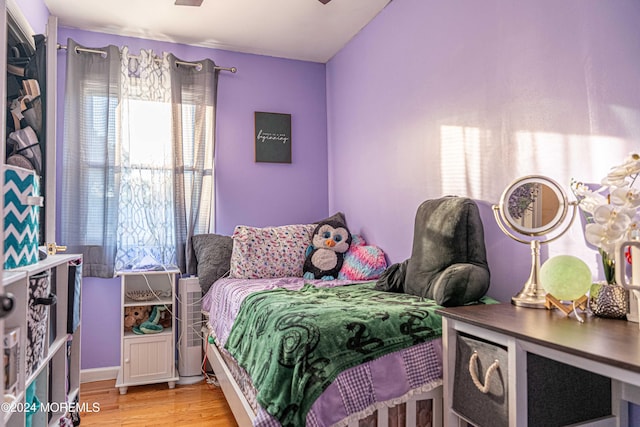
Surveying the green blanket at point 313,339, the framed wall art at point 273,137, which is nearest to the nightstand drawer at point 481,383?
the green blanket at point 313,339

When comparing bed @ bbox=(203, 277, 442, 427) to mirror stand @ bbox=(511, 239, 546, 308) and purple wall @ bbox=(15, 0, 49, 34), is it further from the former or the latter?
purple wall @ bbox=(15, 0, 49, 34)

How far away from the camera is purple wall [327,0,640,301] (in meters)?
1.51

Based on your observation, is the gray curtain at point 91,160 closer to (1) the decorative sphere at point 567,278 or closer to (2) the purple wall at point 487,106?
(2) the purple wall at point 487,106

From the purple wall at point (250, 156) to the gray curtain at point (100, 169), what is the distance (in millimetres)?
192

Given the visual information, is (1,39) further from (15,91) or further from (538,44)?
(538,44)

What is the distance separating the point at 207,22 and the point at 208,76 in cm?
43

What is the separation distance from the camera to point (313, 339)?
58.4 inches

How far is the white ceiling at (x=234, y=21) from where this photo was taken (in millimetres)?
2826

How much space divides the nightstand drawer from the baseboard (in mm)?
2578

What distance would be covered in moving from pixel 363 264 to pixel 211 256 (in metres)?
1.06

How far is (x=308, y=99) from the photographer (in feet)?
12.4

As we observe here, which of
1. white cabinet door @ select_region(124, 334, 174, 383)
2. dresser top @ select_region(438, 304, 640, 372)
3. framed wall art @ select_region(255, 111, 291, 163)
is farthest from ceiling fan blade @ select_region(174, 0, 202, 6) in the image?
dresser top @ select_region(438, 304, 640, 372)

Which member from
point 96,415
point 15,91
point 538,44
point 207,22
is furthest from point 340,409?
point 207,22

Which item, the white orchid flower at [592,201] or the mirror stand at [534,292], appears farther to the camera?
the mirror stand at [534,292]
